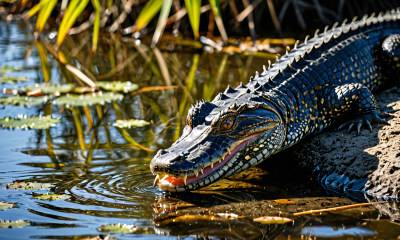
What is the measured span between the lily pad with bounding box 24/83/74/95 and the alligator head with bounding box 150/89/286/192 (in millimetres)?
2770

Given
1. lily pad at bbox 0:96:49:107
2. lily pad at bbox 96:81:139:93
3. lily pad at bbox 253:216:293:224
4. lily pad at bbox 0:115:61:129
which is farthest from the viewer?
lily pad at bbox 96:81:139:93

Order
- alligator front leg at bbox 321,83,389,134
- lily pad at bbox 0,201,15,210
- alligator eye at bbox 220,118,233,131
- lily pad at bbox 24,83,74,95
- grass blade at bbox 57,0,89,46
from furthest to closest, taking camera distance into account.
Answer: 1. lily pad at bbox 24,83,74,95
2. grass blade at bbox 57,0,89,46
3. alligator front leg at bbox 321,83,389,134
4. alligator eye at bbox 220,118,233,131
5. lily pad at bbox 0,201,15,210

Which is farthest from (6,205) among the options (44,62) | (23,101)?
(44,62)

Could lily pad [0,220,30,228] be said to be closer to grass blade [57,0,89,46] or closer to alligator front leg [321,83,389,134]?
alligator front leg [321,83,389,134]

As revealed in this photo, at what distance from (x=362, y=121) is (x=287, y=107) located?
2.10 ft

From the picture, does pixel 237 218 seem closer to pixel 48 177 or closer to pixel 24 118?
pixel 48 177

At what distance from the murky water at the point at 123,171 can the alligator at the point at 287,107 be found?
0.24 metres

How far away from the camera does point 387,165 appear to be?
11.5ft

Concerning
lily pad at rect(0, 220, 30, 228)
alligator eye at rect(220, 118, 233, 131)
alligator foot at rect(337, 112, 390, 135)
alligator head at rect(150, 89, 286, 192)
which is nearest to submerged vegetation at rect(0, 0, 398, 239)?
lily pad at rect(0, 220, 30, 228)

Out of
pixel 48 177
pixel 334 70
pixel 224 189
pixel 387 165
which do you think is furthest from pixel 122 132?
pixel 387 165

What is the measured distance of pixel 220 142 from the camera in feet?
11.5

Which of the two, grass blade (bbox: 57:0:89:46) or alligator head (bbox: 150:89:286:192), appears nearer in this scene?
alligator head (bbox: 150:89:286:192)

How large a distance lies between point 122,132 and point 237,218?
2.13m

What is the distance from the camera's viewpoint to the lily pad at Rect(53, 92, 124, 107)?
18.8 feet
